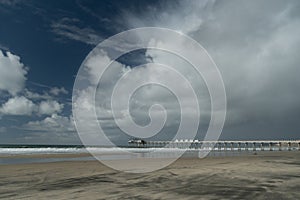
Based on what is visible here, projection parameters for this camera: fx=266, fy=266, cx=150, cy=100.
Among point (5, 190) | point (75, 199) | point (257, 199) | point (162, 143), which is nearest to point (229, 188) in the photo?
point (257, 199)

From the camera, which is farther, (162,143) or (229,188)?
(162,143)

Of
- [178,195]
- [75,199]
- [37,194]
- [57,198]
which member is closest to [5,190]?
[37,194]

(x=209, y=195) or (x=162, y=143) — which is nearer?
(x=209, y=195)

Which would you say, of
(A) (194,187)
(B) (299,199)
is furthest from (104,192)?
(B) (299,199)

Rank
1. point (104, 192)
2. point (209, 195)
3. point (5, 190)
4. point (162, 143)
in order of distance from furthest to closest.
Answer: point (162, 143) < point (5, 190) < point (104, 192) < point (209, 195)

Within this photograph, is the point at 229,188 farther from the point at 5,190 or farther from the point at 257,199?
the point at 5,190

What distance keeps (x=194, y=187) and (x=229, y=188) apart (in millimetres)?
1502

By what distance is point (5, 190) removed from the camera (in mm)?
11875

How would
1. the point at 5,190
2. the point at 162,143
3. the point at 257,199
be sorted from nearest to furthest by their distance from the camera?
the point at 257,199
the point at 5,190
the point at 162,143

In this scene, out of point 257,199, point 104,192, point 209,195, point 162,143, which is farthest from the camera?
point 162,143

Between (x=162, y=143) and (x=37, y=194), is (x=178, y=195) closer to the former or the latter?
(x=37, y=194)

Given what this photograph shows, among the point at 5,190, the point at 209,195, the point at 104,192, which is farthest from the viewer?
the point at 5,190

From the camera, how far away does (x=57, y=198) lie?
9.70 metres

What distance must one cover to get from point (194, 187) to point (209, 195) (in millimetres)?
1981
